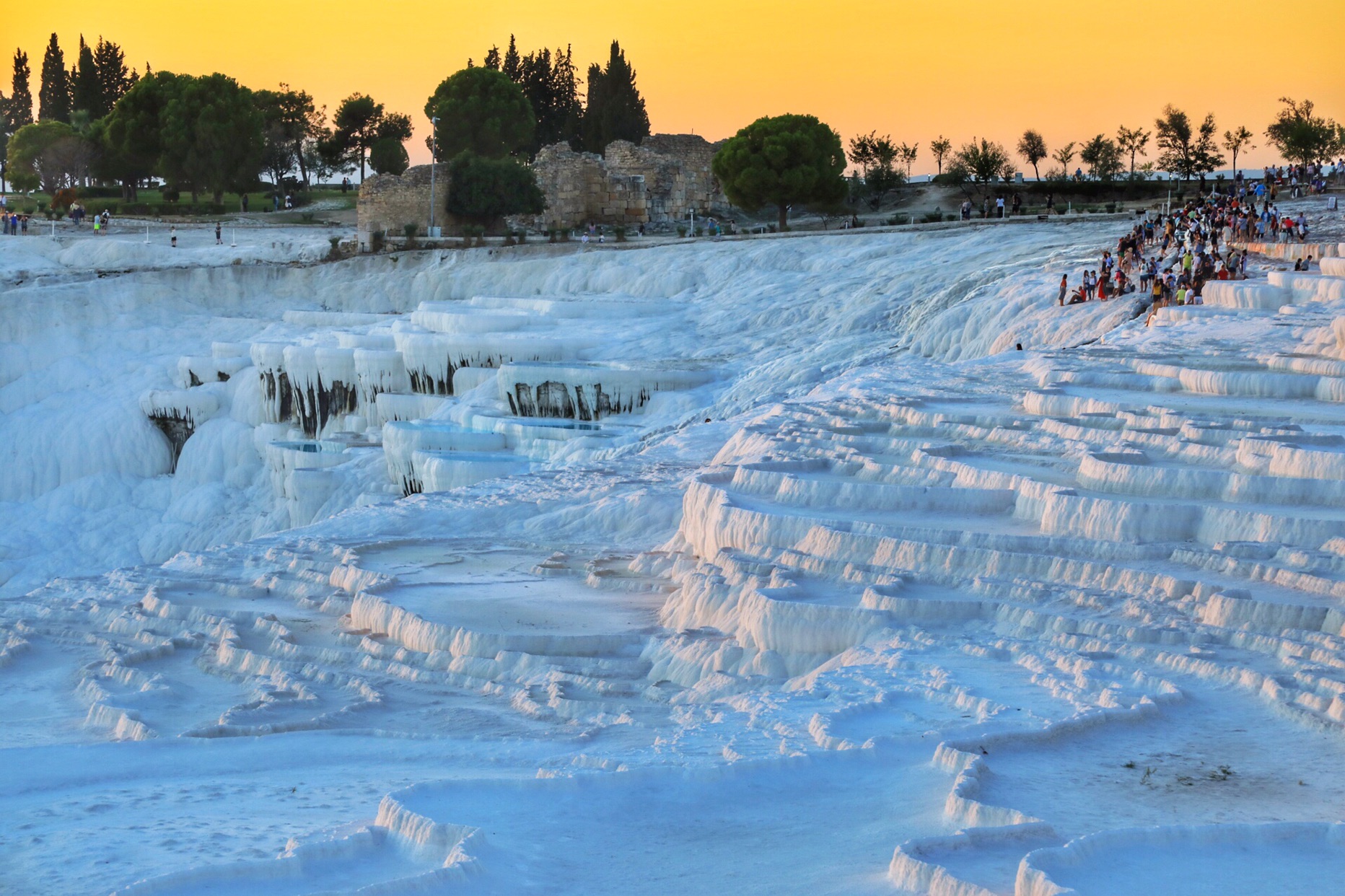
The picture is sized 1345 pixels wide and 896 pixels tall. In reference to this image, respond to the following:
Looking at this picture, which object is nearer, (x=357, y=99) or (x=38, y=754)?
(x=38, y=754)

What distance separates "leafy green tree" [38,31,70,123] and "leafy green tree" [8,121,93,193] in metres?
6.31

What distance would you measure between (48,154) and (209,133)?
7.57 metres

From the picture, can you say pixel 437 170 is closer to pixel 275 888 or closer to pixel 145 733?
pixel 145 733

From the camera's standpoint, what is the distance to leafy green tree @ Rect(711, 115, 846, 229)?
3161cm

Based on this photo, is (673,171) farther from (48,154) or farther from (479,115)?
(48,154)

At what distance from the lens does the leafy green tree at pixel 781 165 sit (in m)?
31.6

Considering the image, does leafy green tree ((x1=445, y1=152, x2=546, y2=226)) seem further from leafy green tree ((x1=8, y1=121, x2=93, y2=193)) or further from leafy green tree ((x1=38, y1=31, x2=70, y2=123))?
leafy green tree ((x1=38, y1=31, x2=70, y2=123))

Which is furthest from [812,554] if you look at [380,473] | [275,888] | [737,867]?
[380,473]

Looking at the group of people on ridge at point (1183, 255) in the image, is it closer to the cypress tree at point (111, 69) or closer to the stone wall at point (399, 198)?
the stone wall at point (399, 198)

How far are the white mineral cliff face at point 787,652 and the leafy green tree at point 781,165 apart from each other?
48.2 feet

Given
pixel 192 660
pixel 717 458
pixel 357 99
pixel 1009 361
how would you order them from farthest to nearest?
pixel 357 99
pixel 1009 361
pixel 717 458
pixel 192 660

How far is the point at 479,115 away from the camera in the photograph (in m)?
43.8

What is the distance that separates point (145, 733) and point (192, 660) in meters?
1.74

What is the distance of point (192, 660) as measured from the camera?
28.0ft
